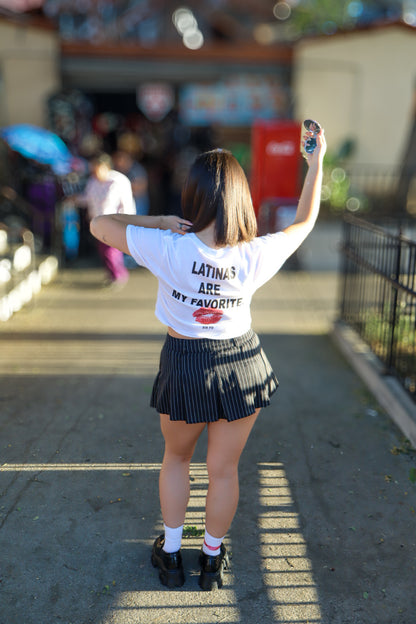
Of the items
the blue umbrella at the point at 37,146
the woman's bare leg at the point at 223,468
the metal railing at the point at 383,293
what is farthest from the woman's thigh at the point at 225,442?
the blue umbrella at the point at 37,146

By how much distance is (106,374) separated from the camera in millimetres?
4961

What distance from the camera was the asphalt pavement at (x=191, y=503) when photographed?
2.48 m

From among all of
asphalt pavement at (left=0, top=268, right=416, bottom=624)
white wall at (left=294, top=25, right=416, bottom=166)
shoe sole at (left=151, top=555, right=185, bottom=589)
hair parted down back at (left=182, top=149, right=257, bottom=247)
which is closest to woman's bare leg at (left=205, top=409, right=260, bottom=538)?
shoe sole at (left=151, top=555, right=185, bottom=589)

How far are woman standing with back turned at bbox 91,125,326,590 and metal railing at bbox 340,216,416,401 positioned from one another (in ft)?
6.52

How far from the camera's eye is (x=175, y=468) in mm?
2477

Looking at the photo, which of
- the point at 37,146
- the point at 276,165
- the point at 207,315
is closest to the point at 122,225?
the point at 207,315

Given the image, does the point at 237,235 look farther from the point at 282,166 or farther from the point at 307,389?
the point at 282,166

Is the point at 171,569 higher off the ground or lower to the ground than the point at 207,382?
lower

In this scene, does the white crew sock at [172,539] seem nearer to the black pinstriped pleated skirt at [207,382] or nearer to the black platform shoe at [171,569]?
the black platform shoe at [171,569]

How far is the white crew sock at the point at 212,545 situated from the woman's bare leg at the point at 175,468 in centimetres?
14

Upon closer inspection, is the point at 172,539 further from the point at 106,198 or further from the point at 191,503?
the point at 106,198

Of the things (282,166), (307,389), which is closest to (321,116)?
(282,166)

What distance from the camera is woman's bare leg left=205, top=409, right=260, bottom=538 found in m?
2.40

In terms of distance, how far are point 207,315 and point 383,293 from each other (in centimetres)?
289
